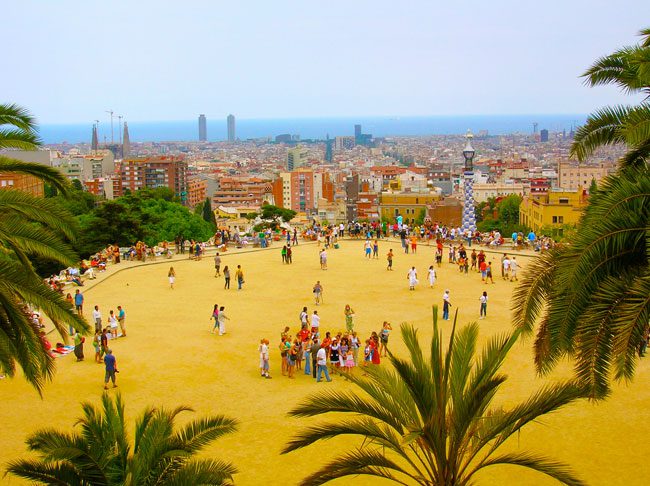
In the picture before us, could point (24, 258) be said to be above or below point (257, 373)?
above

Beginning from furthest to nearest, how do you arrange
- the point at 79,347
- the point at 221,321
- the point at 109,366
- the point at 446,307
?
the point at 446,307
the point at 221,321
the point at 79,347
the point at 109,366

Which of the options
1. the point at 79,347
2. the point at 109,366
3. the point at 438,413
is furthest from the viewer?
the point at 79,347

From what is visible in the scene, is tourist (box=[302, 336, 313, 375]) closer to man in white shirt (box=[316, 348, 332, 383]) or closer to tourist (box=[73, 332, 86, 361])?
man in white shirt (box=[316, 348, 332, 383])

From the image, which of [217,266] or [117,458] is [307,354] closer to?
[117,458]

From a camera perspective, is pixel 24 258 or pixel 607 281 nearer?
pixel 607 281

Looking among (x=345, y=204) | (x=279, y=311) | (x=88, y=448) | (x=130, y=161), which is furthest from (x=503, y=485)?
(x=130, y=161)

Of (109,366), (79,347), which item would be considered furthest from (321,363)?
(79,347)

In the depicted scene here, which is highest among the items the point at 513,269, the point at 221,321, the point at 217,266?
the point at 513,269

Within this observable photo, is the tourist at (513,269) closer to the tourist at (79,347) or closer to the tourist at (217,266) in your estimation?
the tourist at (217,266)

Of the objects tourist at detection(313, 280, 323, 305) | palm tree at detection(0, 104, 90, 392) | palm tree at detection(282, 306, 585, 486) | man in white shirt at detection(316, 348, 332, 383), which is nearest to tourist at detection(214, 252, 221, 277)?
tourist at detection(313, 280, 323, 305)
